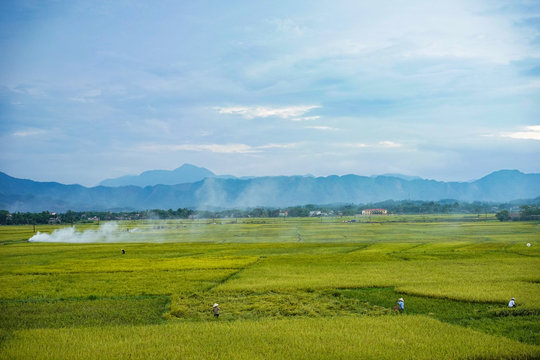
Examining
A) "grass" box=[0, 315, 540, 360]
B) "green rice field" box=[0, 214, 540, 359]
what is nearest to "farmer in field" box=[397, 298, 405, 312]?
"green rice field" box=[0, 214, 540, 359]

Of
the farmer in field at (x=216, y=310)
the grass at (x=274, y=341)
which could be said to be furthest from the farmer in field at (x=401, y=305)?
the farmer in field at (x=216, y=310)

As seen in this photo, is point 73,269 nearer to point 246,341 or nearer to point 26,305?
point 26,305

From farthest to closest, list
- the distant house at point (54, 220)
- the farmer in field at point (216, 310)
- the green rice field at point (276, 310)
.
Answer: the distant house at point (54, 220)
the farmer in field at point (216, 310)
the green rice field at point (276, 310)

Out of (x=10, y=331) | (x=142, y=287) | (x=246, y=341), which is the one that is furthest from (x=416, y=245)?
(x=10, y=331)

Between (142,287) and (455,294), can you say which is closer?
(455,294)

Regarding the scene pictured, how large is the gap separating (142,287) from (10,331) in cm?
705

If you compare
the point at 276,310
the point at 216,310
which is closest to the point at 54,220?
the point at 216,310

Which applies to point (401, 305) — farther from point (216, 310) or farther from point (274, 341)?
point (216, 310)

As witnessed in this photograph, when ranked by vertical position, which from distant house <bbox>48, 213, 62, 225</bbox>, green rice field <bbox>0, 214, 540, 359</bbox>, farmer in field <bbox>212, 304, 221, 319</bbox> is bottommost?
distant house <bbox>48, 213, 62, 225</bbox>

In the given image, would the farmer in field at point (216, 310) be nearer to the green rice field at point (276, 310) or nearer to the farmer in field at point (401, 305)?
the green rice field at point (276, 310)

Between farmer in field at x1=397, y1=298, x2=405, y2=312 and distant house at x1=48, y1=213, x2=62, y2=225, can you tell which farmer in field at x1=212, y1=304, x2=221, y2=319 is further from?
distant house at x1=48, y1=213, x2=62, y2=225

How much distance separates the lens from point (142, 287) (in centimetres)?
1936

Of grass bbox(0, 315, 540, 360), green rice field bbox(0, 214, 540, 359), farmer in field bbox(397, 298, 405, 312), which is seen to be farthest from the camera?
farmer in field bbox(397, 298, 405, 312)

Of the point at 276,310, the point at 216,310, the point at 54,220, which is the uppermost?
the point at 216,310
